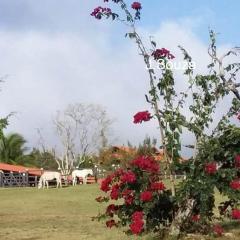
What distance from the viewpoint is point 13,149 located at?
171 ft

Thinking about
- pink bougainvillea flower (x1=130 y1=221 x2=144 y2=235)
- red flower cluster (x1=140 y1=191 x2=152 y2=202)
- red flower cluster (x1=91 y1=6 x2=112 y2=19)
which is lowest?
pink bougainvillea flower (x1=130 y1=221 x2=144 y2=235)

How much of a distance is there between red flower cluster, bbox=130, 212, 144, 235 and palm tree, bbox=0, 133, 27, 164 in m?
43.1

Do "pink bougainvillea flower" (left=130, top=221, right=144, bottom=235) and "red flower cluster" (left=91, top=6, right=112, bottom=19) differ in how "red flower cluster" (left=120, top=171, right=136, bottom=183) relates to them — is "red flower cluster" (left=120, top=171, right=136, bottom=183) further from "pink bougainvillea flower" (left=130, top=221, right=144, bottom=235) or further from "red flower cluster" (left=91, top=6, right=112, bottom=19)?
"red flower cluster" (left=91, top=6, right=112, bottom=19)

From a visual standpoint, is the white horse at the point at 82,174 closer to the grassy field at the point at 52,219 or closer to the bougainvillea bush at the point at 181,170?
the grassy field at the point at 52,219

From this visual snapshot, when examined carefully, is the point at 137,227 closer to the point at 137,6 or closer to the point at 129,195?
the point at 129,195

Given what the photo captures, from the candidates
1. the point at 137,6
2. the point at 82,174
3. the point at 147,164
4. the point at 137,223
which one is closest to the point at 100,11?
the point at 137,6

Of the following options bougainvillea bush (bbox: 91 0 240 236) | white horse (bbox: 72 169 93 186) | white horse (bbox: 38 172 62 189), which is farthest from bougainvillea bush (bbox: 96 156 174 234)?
white horse (bbox: 72 169 93 186)

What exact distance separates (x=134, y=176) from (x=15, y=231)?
4.77 meters

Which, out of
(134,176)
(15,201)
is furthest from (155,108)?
(15,201)

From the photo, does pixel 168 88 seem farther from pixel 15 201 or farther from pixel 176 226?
pixel 15 201

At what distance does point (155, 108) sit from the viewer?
900 cm

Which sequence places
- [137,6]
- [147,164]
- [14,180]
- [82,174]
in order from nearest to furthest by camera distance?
[147,164]
[137,6]
[82,174]
[14,180]

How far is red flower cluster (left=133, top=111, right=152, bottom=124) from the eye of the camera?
28.7 feet

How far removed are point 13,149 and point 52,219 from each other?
3762 centimetres
